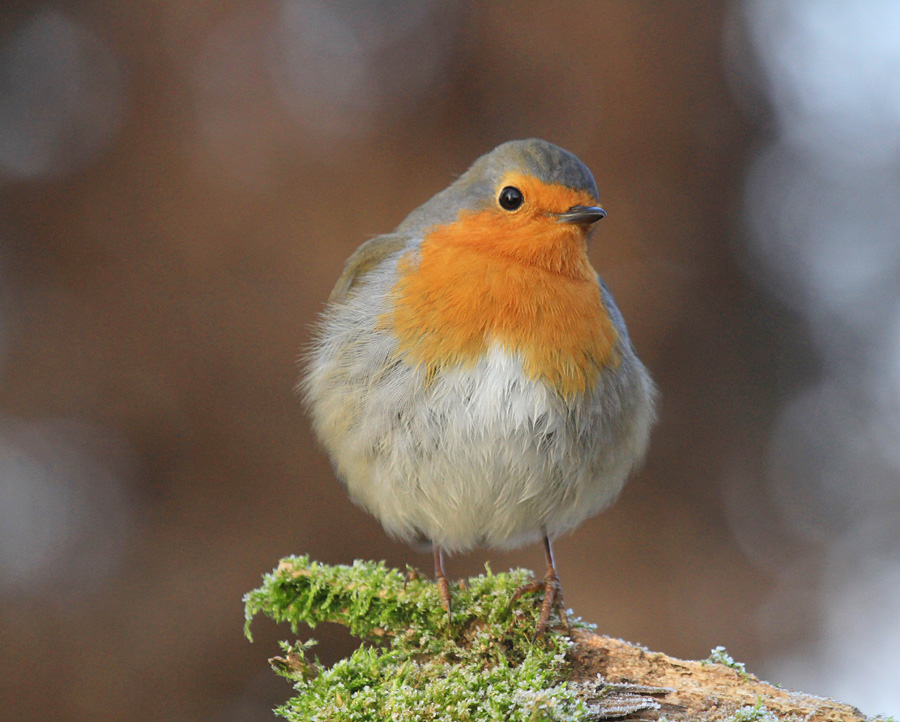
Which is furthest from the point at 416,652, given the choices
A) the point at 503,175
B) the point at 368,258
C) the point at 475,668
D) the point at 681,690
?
the point at 503,175

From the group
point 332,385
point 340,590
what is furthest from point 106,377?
point 340,590

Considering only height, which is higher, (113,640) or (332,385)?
(332,385)

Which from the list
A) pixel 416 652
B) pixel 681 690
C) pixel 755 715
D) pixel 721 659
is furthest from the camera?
pixel 416 652

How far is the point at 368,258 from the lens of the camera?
3592mm

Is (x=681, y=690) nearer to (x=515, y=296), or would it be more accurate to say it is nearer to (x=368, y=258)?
(x=515, y=296)

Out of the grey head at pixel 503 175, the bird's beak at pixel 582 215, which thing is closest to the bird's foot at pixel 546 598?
the bird's beak at pixel 582 215

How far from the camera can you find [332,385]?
10.7ft

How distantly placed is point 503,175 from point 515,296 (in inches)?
22.1

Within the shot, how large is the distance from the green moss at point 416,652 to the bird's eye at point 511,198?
147cm

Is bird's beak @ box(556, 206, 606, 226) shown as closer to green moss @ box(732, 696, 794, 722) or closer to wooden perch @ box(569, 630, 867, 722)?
wooden perch @ box(569, 630, 867, 722)

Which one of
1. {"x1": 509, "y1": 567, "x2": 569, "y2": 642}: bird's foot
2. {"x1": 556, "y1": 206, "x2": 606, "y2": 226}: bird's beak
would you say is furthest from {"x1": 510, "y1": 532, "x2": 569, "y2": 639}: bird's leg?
{"x1": 556, "y1": 206, "x2": 606, "y2": 226}: bird's beak

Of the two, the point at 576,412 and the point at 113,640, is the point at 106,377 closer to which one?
the point at 113,640

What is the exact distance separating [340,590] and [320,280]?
2426 millimetres

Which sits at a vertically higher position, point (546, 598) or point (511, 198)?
point (511, 198)
